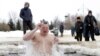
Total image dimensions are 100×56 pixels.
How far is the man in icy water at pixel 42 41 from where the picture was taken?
301 inches

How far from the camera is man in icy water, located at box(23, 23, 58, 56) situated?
25.1 feet

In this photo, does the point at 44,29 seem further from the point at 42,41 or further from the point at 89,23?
the point at 89,23

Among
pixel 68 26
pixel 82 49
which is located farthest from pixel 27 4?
pixel 68 26

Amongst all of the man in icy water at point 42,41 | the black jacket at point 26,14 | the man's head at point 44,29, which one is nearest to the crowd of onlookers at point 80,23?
the black jacket at point 26,14

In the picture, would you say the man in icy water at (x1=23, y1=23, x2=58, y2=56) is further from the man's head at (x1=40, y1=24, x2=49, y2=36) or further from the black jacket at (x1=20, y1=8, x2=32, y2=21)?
the black jacket at (x1=20, y1=8, x2=32, y2=21)

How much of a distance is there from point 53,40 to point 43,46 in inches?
11.3

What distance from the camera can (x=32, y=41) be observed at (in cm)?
788

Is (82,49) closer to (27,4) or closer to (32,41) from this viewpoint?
(27,4)

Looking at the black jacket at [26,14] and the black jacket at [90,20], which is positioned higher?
the black jacket at [26,14]

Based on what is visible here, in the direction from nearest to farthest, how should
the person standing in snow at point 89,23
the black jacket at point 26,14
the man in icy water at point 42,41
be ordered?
the man in icy water at point 42,41 → the black jacket at point 26,14 → the person standing in snow at point 89,23

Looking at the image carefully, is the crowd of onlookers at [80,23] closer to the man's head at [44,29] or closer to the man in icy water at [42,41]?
the man in icy water at [42,41]

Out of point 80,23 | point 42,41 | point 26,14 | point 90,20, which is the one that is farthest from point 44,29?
point 80,23

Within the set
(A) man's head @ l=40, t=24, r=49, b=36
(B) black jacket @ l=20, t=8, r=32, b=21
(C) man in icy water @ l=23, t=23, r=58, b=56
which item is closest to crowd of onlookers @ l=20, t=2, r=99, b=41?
(B) black jacket @ l=20, t=8, r=32, b=21

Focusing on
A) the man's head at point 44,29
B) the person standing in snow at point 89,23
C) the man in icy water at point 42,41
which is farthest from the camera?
the person standing in snow at point 89,23
